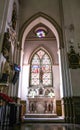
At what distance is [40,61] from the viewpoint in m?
13.6

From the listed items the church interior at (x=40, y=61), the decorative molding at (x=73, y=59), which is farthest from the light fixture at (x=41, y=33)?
the decorative molding at (x=73, y=59)

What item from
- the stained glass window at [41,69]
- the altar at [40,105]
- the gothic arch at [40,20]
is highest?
the gothic arch at [40,20]

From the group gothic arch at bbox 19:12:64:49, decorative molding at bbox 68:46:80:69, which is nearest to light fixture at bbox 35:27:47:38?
gothic arch at bbox 19:12:64:49

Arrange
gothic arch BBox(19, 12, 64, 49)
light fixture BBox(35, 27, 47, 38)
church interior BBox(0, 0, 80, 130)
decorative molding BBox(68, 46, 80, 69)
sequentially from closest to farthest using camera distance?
church interior BBox(0, 0, 80, 130), decorative molding BBox(68, 46, 80, 69), gothic arch BBox(19, 12, 64, 49), light fixture BBox(35, 27, 47, 38)

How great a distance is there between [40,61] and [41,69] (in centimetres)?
98

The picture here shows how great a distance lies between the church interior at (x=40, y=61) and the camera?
24.5 feet

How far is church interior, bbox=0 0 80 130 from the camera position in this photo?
7480mm

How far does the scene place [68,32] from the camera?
31.8 ft

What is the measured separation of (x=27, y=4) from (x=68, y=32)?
16.8ft

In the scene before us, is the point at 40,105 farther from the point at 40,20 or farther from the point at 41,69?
the point at 40,20

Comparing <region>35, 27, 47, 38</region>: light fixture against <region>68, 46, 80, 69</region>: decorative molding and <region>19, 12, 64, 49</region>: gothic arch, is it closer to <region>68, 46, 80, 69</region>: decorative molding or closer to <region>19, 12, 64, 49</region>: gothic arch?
<region>19, 12, 64, 49</region>: gothic arch

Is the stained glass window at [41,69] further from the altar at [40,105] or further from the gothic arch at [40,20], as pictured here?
the gothic arch at [40,20]

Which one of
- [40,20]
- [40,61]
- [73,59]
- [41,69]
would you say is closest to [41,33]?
[40,20]

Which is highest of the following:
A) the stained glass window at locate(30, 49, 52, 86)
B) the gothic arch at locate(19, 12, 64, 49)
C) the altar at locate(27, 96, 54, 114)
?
the gothic arch at locate(19, 12, 64, 49)
